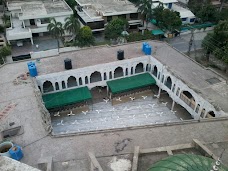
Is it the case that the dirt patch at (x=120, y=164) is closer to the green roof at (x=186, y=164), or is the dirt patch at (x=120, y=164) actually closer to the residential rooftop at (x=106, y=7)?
the green roof at (x=186, y=164)

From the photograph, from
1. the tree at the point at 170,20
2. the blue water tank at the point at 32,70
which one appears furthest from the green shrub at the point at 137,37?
the blue water tank at the point at 32,70

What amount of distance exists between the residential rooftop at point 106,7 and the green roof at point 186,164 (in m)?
45.2

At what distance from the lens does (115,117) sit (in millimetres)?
37250

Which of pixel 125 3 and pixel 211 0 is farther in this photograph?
pixel 211 0

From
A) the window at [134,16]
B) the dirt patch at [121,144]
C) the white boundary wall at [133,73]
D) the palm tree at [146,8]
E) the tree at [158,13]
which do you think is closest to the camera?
the dirt patch at [121,144]

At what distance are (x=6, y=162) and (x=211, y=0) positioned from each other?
73.2 m

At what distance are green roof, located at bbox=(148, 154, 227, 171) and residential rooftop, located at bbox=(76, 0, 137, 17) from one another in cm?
4521

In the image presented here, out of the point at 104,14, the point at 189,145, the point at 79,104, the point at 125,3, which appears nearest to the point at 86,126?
the point at 79,104

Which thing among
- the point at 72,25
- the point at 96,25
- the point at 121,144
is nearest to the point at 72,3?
the point at 96,25

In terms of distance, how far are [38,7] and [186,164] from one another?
177 ft

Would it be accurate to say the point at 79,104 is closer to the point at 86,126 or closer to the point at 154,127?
the point at 86,126

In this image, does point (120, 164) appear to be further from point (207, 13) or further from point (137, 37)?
point (207, 13)

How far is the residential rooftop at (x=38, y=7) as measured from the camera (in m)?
55.0

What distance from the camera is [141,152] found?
23031 millimetres
